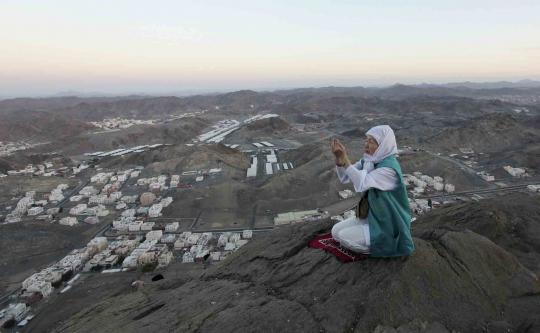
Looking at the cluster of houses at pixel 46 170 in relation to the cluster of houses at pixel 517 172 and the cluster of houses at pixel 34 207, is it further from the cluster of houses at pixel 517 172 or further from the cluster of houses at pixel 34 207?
the cluster of houses at pixel 517 172

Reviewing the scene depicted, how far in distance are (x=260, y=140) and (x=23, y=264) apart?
66.4m

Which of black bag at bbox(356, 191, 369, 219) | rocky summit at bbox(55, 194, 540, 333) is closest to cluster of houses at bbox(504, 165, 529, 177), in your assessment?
rocky summit at bbox(55, 194, 540, 333)

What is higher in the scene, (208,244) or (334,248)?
(334,248)

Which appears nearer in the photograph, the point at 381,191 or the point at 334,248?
the point at 381,191

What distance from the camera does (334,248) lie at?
7.86m

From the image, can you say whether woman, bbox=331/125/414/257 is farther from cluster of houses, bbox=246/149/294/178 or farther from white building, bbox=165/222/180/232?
cluster of houses, bbox=246/149/294/178

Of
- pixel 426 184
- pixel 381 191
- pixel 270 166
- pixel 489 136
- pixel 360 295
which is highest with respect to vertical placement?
pixel 381 191

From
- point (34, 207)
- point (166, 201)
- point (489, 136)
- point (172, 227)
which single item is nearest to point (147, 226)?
point (172, 227)

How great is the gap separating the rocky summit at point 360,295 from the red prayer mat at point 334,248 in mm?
125

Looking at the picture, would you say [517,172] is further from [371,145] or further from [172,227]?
[371,145]

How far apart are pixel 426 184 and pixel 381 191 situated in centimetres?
4677


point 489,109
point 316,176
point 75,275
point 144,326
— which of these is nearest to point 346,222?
point 144,326

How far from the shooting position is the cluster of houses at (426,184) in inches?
1873

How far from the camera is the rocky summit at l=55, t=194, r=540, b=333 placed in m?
6.25
